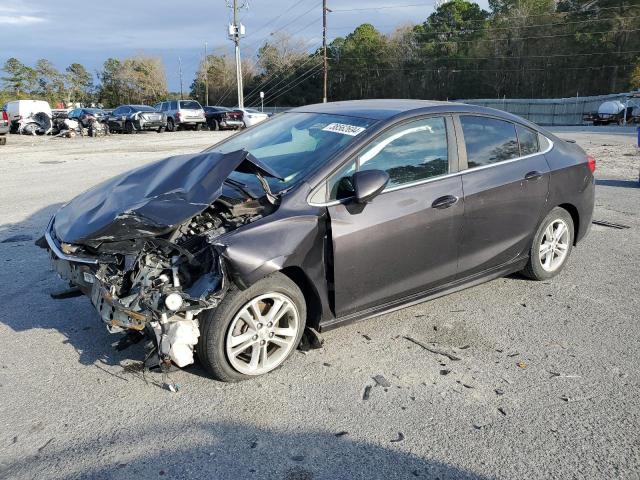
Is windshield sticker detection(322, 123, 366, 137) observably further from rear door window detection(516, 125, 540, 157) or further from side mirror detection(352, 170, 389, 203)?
rear door window detection(516, 125, 540, 157)

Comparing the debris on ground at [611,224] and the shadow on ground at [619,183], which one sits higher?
Answer: the shadow on ground at [619,183]

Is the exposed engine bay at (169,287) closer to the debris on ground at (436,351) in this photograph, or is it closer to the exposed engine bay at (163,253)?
the exposed engine bay at (163,253)

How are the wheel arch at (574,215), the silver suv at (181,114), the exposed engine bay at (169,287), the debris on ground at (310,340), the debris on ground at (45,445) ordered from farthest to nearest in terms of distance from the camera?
the silver suv at (181,114) → the wheel arch at (574,215) → the debris on ground at (310,340) → the exposed engine bay at (169,287) → the debris on ground at (45,445)

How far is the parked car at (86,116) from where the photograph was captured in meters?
29.1

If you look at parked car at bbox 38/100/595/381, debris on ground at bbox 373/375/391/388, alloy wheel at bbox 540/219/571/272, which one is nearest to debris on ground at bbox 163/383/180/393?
parked car at bbox 38/100/595/381

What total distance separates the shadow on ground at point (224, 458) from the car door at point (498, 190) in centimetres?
189

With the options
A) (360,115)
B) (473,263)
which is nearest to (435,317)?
(473,263)

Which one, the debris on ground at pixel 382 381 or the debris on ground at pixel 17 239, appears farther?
the debris on ground at pixel 17 239

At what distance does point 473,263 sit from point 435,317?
536 millimetres

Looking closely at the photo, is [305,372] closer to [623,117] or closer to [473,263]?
[473,263]

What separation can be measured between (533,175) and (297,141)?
6.85 ft

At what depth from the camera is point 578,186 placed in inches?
201

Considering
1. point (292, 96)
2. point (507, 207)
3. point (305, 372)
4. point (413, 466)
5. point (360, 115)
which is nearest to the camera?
Answer: point (413, 466)

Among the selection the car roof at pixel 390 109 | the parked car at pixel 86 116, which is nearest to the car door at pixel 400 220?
the car roof at pixel 390 109
